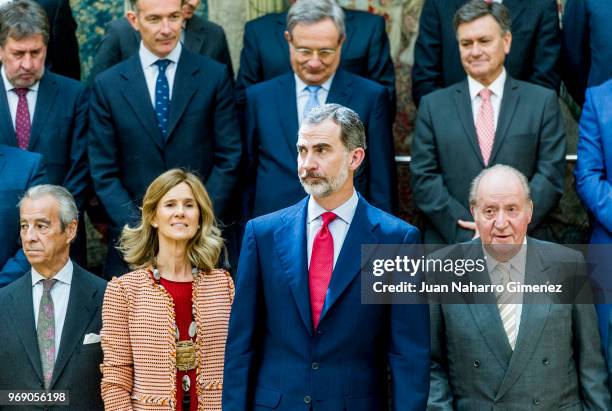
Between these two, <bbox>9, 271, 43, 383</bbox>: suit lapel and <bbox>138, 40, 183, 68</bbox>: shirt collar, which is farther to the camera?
<bbox>138, 40, 183, 68</bbox>: shirt collar

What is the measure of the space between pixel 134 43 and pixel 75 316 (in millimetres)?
2220

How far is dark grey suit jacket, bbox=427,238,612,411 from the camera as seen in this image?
6.43 metres

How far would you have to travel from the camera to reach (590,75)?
26.5ft

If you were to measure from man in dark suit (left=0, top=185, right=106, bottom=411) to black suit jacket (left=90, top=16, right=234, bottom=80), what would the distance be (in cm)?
154

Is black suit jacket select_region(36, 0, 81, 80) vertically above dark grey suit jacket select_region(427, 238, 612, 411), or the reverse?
black suit jacket select_region(36, 0, 81, 80)

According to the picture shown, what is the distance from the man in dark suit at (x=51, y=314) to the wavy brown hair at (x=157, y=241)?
292 mm

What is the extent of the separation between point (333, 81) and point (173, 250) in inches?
63.3

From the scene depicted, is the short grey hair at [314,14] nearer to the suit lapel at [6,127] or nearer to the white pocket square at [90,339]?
the suit lapel at [6,127]

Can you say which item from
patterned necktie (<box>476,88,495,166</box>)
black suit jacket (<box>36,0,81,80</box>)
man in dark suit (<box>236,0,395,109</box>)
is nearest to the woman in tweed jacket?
man in dark suit (<box>236,0,395,109</box>)

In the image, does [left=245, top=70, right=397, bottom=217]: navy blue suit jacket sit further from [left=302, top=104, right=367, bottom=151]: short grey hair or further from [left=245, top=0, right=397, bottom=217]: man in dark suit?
[left=302, top=104, right=367, bottom=151]: short grey hair

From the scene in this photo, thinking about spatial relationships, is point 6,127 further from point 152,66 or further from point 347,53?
point 347,53

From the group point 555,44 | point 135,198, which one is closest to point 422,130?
point 555,44

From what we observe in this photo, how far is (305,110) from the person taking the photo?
7809mm

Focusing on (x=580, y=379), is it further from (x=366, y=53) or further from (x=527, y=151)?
(x=366, y=53)
